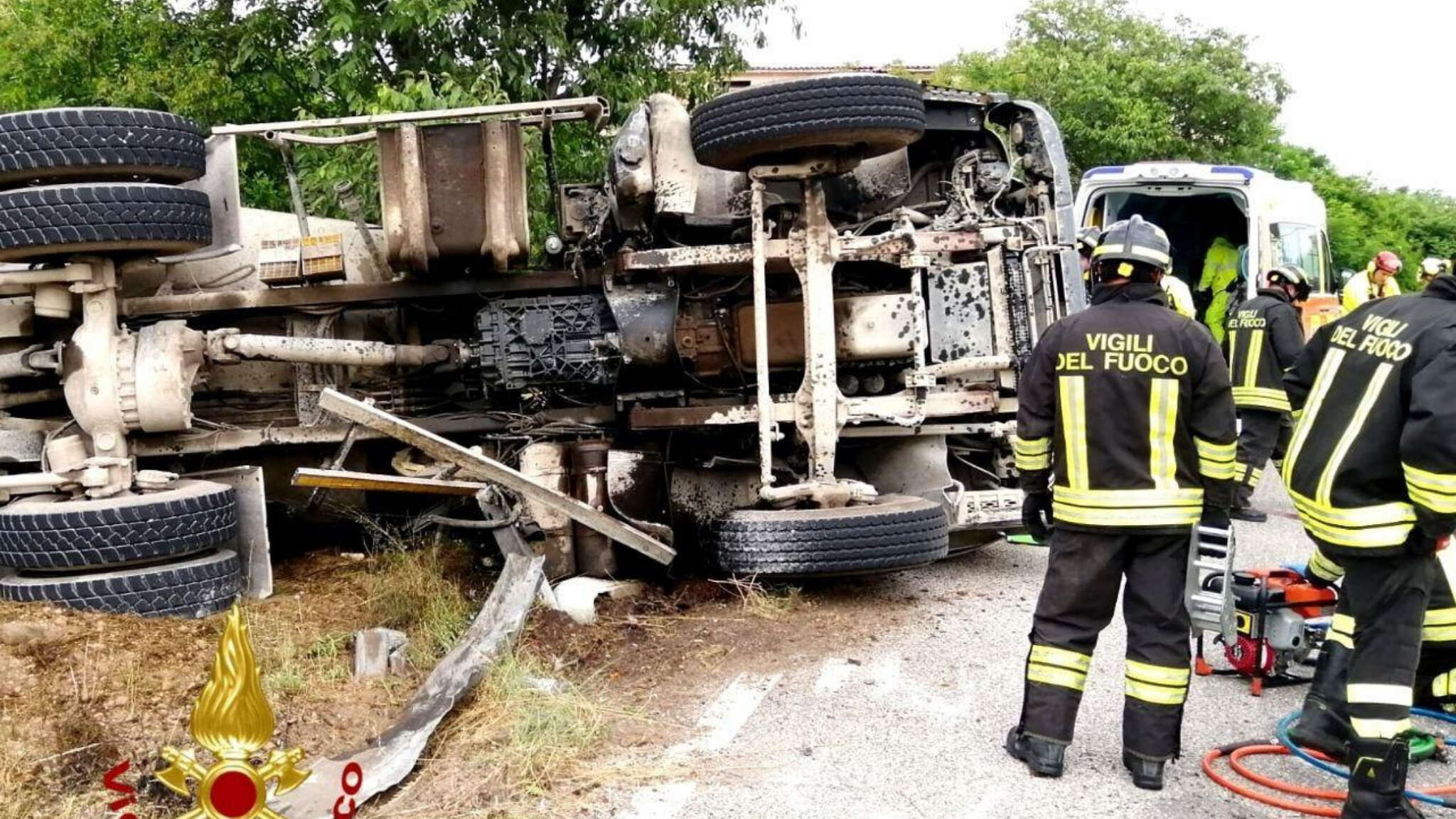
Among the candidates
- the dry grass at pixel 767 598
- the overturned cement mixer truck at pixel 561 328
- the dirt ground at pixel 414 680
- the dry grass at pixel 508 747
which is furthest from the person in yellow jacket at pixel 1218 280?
the dry grass at pixel 508 747

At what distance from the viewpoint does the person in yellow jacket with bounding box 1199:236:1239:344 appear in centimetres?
1058

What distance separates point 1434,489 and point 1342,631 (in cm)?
72

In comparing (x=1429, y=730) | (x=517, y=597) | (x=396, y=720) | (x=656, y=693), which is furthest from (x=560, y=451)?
(x=1429, y=730)

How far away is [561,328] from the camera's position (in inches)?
206

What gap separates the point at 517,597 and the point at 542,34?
5.54 meters

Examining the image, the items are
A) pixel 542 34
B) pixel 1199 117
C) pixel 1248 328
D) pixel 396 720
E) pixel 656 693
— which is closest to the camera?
pixel 396 720

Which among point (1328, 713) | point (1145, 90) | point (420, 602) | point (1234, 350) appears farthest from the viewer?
point (1145, 90)

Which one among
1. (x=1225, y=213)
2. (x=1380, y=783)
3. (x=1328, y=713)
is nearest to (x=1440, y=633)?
(x=1328, y=713)

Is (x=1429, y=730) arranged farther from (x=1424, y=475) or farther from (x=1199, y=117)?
(x=1199, y=117)

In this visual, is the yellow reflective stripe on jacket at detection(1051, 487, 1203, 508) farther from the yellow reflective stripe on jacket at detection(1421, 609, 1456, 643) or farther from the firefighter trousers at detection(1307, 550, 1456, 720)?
the yellow reflective stripe on jacket at detection(1421, 609, 1456, 643)

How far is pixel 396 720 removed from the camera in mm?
3428

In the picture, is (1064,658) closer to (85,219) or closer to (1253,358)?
(85,219)

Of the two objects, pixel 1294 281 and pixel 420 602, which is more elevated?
pixel 1294 281

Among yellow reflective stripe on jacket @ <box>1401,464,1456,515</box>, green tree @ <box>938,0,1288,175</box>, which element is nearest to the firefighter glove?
yellow reflective stripe on jacket @ <box>1401,464,1456,515</box>
